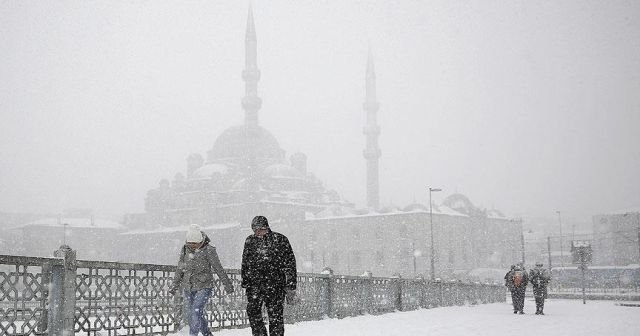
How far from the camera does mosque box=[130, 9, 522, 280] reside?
52500 millimetres

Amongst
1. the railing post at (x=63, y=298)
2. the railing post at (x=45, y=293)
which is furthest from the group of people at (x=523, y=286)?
the railing post at (x=45, y=293)

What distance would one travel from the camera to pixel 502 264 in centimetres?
5906

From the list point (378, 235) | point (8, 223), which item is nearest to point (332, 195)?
point (378, 235)

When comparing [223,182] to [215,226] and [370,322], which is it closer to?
[215,226]

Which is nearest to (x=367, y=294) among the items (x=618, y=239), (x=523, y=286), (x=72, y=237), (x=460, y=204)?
(x=523, y=286)

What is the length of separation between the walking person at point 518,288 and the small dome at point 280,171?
174 ft

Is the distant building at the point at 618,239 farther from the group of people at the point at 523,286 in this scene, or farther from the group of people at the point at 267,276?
the group of people at the point at 267,276

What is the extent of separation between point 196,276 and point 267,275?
1460 millimetres

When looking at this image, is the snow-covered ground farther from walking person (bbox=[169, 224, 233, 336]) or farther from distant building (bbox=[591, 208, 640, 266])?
distant building (bbox=[591, 208, 640, 266])

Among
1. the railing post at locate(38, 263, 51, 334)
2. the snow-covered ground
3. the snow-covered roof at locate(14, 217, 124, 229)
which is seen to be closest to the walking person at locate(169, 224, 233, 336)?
the snow-covered ground

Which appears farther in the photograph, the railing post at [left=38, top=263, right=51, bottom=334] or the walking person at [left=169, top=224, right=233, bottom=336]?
the walking person at [left=169, top=224, right=233, bottom=336]

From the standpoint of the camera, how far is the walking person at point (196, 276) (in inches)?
245

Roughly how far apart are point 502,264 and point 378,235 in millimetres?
13269

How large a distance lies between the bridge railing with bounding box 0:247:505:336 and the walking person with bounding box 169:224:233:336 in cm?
68
